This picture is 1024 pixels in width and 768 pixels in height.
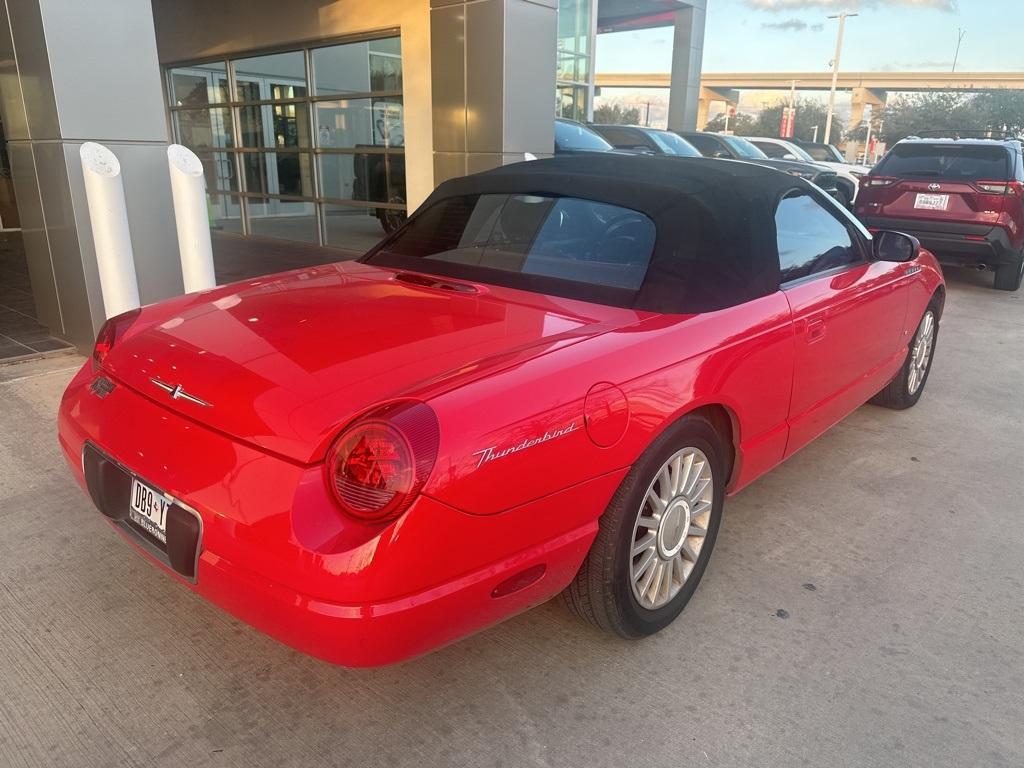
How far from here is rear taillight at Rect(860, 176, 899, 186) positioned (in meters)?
8.84

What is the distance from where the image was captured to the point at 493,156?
276 inches

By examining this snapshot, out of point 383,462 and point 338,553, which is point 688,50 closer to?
point 383,462

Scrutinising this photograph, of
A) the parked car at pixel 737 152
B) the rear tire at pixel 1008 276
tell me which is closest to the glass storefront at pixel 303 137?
the parked car at pixel 737 152

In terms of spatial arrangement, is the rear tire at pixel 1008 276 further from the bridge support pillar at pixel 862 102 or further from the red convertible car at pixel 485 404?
the bridge support pillar at pixel 862 102

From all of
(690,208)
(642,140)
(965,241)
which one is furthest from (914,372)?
(642,140)

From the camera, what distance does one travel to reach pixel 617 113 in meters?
69.2

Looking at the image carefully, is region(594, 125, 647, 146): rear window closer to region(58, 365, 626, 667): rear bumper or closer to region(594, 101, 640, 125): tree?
region(58, 365, 626, 667): rear bumper

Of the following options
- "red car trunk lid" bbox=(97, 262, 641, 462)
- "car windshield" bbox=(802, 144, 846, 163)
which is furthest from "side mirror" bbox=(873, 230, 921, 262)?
"car windshield" bbox=(802, 144, 846, 163)

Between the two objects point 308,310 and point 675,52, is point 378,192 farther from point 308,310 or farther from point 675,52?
point 675,52

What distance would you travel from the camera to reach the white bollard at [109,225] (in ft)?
15.5

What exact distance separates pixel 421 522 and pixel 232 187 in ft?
44.0

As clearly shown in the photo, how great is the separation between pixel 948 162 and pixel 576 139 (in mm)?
4293

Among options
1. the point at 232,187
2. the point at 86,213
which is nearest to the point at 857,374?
the point at 86,213

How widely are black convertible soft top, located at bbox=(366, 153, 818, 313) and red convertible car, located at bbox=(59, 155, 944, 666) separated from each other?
12 mm
